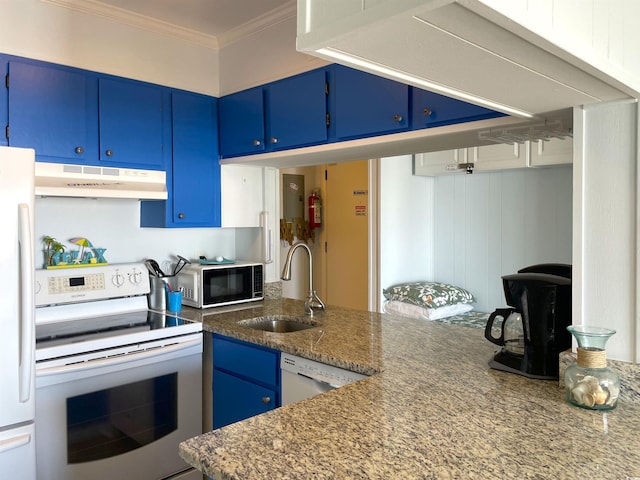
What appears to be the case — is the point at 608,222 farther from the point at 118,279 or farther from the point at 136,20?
the point at 136,20

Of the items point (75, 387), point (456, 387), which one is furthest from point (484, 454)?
point (75, 387)

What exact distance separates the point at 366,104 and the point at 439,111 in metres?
0.41

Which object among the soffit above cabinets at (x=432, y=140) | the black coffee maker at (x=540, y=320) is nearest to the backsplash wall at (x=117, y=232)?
the soffit above cabinets at (x=432, y=140)

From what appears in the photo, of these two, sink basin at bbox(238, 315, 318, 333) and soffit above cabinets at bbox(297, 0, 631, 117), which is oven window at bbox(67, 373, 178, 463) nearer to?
sink basin at bbox(238, 315, 318, 333)

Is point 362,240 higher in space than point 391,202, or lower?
lower

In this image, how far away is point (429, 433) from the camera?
1261 millimetres

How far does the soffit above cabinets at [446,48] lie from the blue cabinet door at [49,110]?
6.53ft

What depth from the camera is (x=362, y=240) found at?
4.39 metres

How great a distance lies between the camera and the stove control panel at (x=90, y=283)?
258cm

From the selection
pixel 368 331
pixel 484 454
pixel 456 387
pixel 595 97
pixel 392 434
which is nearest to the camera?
pixel 484 454

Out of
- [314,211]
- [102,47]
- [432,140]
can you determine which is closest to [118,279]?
[102,47]

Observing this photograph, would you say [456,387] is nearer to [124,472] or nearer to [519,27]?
[519,27]

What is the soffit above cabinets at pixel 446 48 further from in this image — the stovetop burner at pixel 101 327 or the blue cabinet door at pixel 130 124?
the blue cabinet door at pixel 130 124

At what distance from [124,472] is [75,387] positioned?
0.47m
